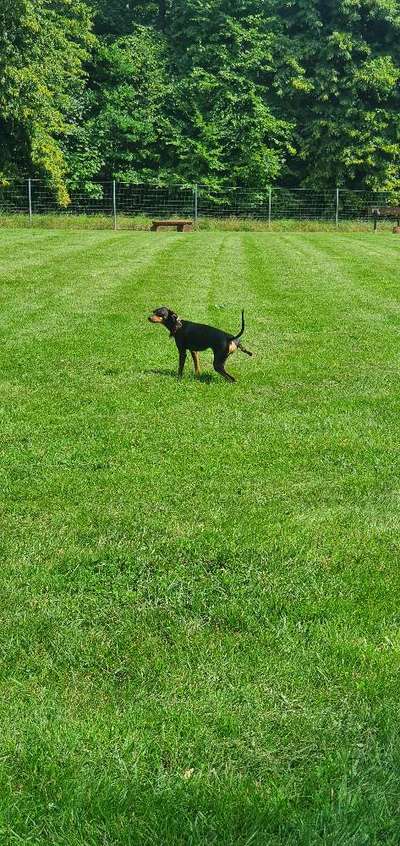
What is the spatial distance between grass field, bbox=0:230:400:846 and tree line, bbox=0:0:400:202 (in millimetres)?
27425

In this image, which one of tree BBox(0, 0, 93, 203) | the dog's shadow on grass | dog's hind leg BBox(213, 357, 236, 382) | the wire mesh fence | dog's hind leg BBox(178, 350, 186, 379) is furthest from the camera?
the wire mesh fence

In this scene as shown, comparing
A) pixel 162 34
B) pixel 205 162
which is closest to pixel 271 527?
pixel 205 162

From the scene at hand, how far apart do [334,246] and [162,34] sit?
74.6ft

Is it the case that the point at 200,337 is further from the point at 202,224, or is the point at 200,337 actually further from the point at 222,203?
the point at 222,203

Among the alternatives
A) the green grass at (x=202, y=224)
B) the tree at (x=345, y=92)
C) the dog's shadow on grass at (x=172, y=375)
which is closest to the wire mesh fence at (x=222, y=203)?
the tree at (x=345, y=92)

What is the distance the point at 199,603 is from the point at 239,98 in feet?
110

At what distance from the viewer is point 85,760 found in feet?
7.03

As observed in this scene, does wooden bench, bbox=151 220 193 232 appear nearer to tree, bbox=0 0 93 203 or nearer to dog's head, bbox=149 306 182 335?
tree, bbox=0 0 93 203

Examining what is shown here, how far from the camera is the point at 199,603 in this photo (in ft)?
9.77

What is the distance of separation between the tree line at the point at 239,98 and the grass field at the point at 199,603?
2743 cm

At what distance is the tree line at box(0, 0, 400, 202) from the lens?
3198 centimetres

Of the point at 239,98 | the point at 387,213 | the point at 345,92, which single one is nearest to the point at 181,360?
the point at 387,213

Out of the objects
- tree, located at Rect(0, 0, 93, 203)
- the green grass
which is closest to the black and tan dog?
the green grass

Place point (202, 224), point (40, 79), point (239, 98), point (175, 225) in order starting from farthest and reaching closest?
point (239, 98)
point (40, 79)
point (202, 224)
point (175, 225)
